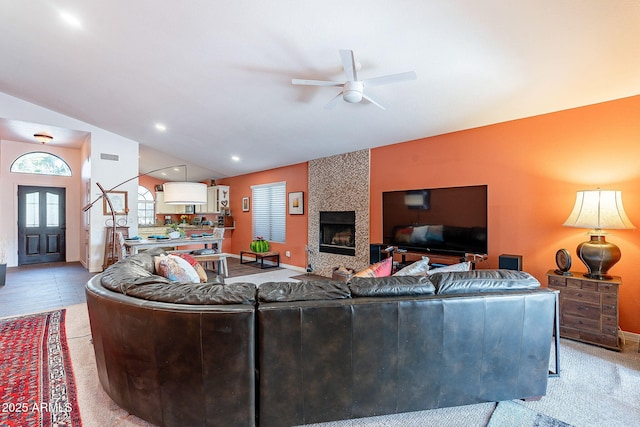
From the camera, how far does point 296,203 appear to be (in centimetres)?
650

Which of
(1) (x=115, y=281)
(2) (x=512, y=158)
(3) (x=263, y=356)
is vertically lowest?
(3) (x=263, y=356)

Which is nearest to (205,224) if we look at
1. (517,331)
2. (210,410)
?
(210,410)

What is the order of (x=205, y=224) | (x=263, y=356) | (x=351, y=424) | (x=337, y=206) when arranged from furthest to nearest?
(x=205, y=224) < (x=337, y=206) < (x=351, y=424) < (x=263, y=356)

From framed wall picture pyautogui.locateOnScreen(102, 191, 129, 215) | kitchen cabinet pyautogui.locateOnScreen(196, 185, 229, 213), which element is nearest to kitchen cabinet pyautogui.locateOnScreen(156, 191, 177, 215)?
kitchen cabinet pyautogui.locateOnScreen(196, 185, 229, 213)

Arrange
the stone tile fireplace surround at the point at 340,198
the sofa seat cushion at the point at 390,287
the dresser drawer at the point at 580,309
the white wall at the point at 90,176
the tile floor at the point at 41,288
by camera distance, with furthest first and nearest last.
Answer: the white wall at the point at 90,176, the stone tile fireplace surround at the point at 340,198, the tile floor at the point at 41,288, the dresser drawer at the point at 580,309, the sofa seat cushion at the point at 390,287

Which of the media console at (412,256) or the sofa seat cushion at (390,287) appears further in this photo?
the media console at (412,256)

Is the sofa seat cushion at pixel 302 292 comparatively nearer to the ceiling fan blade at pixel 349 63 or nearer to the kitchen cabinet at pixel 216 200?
the ceiling fan blade at pixel 349 63

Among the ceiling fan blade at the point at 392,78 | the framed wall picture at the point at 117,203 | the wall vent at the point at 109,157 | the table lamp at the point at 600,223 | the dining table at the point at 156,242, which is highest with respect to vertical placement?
the wall vent at the point at 109,157

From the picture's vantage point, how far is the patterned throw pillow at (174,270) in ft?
7.93

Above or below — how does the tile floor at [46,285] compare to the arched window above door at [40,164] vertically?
below

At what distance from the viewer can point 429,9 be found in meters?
2.09

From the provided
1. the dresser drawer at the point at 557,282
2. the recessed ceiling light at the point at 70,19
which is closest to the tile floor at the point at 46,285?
the recessed ceiling light at the point at 70,19

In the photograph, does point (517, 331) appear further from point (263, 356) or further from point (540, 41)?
point (540, 41)

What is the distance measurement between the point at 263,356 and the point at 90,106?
18.0 ft
